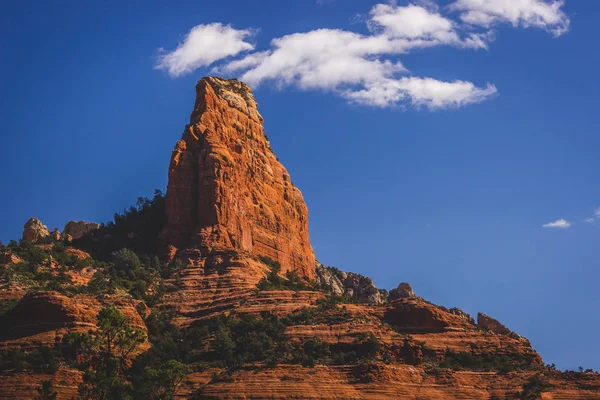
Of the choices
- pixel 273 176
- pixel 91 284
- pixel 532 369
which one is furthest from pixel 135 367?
pixel 273 176

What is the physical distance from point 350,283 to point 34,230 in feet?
166

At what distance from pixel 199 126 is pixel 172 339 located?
3485 centimetres

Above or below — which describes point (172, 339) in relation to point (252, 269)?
below

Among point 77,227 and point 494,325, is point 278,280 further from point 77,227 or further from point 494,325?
point 77,227

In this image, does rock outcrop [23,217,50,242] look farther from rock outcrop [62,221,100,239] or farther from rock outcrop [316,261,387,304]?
rock outcrop [316,261,387,304]

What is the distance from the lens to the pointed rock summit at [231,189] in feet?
422

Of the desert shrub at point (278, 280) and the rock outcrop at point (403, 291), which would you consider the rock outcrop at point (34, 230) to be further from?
the rock outcrop at point (403, 291)

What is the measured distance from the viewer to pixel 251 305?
372 ft

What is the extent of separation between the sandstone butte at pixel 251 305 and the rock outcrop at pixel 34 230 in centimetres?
25

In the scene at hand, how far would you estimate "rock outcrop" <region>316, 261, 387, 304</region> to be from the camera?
546 ft

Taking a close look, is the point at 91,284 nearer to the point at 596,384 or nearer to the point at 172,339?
the point at 172,339

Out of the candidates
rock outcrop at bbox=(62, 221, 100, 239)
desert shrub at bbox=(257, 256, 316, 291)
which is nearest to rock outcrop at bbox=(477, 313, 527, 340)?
desert shrub at bbox=(257, 256, 316, 291)

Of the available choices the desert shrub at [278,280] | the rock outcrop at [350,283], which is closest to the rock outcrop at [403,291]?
the rock outcrop at [350,283]

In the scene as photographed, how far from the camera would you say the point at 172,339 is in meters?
108
